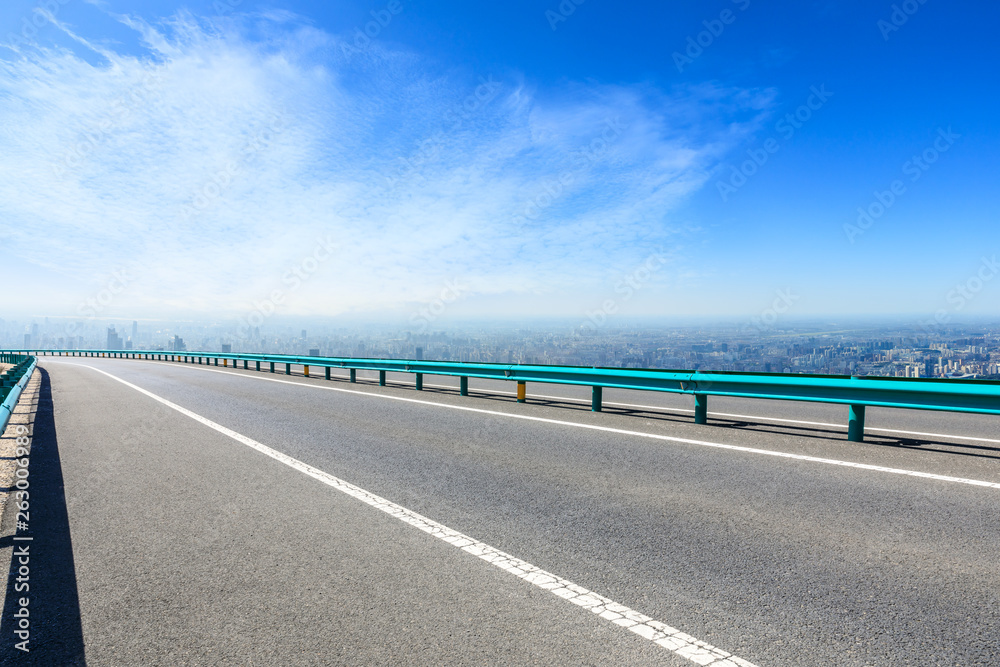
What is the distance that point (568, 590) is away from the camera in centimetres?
346

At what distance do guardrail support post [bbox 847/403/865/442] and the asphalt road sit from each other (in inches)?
8.7

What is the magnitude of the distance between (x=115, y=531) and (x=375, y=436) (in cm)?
439

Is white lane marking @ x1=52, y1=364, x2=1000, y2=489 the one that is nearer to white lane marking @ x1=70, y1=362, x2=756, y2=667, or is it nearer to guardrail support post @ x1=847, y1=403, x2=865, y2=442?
guardrail support post @ x1=847, y1=403, x2=865, y2=442

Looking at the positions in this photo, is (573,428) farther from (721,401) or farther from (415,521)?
(721,401)

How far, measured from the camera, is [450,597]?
3.37 metres

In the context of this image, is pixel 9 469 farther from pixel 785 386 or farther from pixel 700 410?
pixel 785 386

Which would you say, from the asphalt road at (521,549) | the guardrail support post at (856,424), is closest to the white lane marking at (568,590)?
the asphalt road at (521,549)

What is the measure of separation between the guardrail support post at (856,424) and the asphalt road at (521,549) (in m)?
0.22

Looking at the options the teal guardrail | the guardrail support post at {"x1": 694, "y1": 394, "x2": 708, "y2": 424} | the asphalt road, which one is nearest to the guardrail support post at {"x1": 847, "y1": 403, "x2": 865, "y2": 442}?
the teal guardrail

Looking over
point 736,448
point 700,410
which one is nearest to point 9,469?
Result: point 736,448

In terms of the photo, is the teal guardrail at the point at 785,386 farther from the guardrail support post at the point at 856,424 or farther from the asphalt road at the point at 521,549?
the asphalt road at the point at 521,549

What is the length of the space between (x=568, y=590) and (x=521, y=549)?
2.43ft

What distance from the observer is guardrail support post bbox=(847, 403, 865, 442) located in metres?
8.00

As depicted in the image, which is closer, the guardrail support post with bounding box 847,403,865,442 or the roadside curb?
the roadside curb
